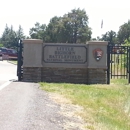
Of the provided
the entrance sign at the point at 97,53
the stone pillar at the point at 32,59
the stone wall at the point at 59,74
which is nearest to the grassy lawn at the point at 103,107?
the entrance sign at the point at 97,53

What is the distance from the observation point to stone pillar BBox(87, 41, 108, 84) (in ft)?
57.7

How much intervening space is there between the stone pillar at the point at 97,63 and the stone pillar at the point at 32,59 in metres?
2.28

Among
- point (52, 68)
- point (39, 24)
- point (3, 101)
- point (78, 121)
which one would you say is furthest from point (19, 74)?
point (39, 24)

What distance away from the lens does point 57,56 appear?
694 inches

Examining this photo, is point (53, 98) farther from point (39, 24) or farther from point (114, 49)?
point (39, 24)

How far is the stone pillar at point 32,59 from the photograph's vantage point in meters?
17.5

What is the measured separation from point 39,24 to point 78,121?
103 meters

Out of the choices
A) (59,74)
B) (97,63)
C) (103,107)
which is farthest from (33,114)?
(97,63)

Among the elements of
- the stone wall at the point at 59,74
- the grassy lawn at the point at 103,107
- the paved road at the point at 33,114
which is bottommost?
the grassy lawn at the point at 103,107

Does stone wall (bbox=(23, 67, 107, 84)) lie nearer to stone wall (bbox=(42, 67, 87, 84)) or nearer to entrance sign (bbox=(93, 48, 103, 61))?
stone wall (bbox=(42, 67, 87, 84))

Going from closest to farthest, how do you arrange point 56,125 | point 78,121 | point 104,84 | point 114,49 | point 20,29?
point 56,125 < point 78,121 < point 104,84 < point 114,49 < point 20,29

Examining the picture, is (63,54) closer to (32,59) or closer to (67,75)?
(67,75)

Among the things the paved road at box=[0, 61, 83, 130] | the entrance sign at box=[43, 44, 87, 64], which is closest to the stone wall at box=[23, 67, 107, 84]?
the entrance sign at box=[43, 44, 87, 64]

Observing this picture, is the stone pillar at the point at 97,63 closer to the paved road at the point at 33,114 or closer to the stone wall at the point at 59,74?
the stone wall at the point at 59,74
